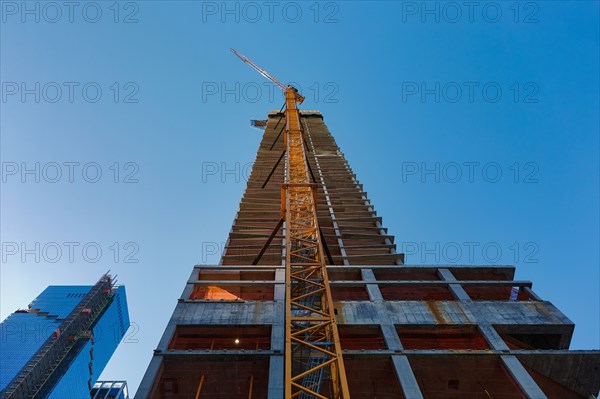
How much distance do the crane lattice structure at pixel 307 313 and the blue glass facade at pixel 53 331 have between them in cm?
11449

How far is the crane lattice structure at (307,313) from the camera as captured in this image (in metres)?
17.0

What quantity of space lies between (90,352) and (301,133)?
123931 millimetres

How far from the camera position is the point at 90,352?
141500 mm

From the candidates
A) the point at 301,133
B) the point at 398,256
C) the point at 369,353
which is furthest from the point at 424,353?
the point at 301,133

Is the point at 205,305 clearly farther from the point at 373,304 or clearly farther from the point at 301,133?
the point at 301,133

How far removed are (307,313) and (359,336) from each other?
2828 mm

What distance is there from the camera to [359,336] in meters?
22.5

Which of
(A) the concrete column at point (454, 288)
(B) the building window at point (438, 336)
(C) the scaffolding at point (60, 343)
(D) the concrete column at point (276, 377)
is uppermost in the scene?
(A) the concrete column at point (454, 288)

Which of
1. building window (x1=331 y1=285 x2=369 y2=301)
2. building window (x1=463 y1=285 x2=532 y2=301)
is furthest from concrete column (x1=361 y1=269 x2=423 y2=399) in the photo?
building window (x1=463 y1=285 x2=532 y2=301)

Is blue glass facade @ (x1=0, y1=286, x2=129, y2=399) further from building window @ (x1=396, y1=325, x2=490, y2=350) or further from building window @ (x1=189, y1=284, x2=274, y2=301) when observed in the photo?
building window @ (x1=396, y1=325, x2=490, y2=350)

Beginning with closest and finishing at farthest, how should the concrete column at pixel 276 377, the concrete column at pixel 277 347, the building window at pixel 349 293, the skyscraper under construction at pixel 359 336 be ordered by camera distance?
the concrete column at pixel 276 377 < the concrete column at pixel 277 347 < the skyscraper under construction at pixel 359 336 < the building window at pixel 349 293

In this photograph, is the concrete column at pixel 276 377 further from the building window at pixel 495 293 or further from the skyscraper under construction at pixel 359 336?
the building window at pixel 495 293

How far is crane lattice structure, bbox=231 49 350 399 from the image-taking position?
17.0 metres

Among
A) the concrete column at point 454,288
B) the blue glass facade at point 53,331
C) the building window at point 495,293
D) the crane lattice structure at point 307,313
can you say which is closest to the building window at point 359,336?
the crane lattice structure at point 307,313
